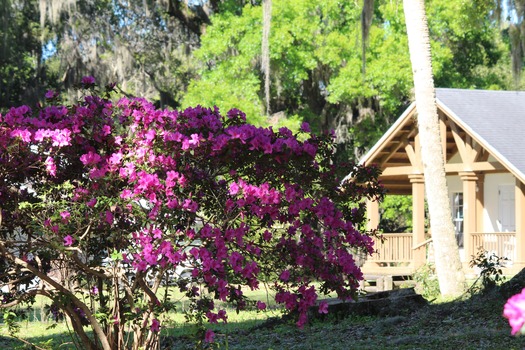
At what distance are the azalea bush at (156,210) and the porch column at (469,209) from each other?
1495 centimetres

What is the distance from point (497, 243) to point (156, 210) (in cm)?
1615

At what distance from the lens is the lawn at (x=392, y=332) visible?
32.8 ft

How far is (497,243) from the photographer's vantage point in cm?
2184

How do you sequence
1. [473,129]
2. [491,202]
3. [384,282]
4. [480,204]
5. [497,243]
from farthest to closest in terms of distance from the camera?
[491,202] → [480,204] → [497,243] → [384,282] → [473,129]

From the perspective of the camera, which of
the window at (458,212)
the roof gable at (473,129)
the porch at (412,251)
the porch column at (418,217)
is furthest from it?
the window at (458,212)

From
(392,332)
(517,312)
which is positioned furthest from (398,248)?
(517,312)

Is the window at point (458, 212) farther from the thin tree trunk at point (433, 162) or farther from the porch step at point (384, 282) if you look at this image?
the thin tree trunk at point (433, 162)

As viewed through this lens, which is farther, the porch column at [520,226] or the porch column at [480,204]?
the porch column at [480,204]

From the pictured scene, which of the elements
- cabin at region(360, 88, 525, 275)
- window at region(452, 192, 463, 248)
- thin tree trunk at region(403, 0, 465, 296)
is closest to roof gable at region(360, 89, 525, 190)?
cabin at region(360, 88, 525, 275)

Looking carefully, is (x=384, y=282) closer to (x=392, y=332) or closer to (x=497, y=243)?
(x=497, y=243)

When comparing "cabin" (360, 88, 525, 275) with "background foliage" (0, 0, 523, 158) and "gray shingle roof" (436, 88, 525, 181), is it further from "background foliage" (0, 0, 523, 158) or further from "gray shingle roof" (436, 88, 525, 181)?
"background foliage" (0, 0, 523, 158)

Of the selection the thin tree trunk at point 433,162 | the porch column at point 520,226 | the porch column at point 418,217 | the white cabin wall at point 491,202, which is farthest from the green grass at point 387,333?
the white cabin wall at point 491,202

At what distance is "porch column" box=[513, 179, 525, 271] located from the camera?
21156 millimetres

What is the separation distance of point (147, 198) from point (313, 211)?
4.87ft
